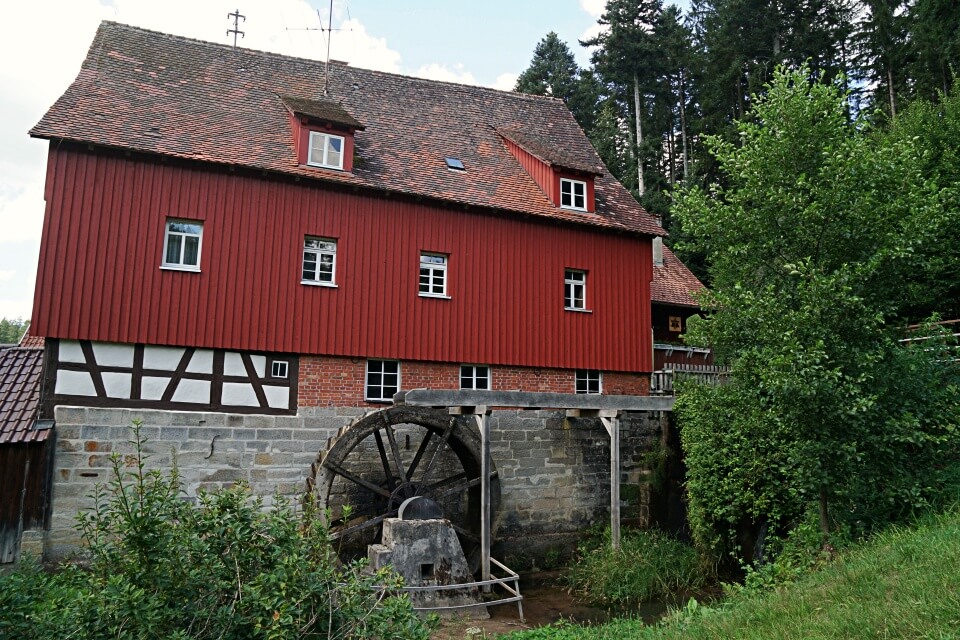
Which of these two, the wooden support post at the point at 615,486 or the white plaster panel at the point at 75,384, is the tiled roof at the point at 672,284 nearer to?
the wooden support post at the point at 615,486

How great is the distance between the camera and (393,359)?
11.4 m

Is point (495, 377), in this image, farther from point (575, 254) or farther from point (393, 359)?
point (575, 254)

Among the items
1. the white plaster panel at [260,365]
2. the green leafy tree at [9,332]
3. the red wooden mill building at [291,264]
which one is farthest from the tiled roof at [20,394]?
the green leafy tree at [9,332]

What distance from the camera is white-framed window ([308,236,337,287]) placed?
11.0 m

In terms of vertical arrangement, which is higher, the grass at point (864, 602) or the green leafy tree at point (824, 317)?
the green leafy tree at point (824, 317)

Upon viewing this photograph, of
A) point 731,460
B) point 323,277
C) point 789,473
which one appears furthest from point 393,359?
point 789,473

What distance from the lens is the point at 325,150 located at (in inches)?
450

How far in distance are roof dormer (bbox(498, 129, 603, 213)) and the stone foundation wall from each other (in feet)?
14.2

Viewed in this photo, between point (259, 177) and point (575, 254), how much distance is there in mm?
6058

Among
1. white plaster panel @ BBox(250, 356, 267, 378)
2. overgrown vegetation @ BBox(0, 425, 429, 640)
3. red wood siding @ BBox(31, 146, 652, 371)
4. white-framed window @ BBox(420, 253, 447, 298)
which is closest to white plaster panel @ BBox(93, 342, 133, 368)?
red wood siding @ BBox(31, 146, 652, 371)

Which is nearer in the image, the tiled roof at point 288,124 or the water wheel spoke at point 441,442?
the tiled roof at point 288,124

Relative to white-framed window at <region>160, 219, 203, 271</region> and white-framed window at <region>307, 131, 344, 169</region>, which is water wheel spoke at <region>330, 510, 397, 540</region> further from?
white-framed window at <region>307, 131, 344, 169</region>

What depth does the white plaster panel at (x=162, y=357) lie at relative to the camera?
984cm

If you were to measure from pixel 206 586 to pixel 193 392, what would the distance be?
692cm
